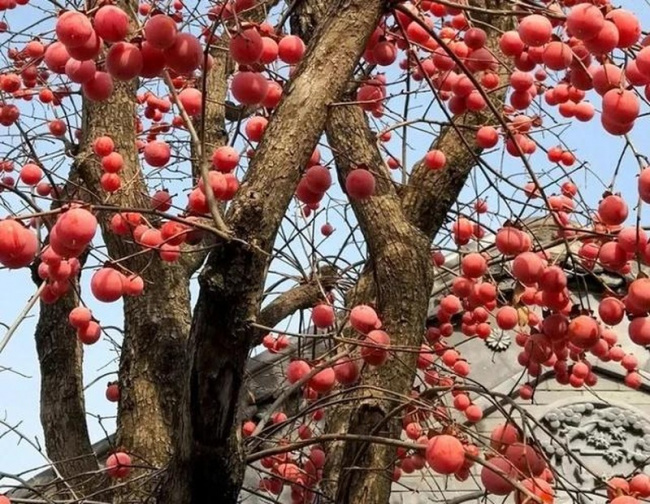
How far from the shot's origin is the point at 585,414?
462 cm

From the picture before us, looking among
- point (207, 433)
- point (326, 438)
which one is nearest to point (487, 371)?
point (326, 438)

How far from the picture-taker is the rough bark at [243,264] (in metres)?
1.73

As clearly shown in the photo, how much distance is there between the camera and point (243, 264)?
172 centimetres

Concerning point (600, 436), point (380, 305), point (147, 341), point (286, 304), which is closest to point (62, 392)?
point (147, 341)

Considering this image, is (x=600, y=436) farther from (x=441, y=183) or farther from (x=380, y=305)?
(x=380, y=305)

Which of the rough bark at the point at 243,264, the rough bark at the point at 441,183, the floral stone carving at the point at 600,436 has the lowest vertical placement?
the rough bark at the point at 243,264

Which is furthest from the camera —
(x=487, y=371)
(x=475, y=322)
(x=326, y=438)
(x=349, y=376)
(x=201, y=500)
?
(x=487, y=371)

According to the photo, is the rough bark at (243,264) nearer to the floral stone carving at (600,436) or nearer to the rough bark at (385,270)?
the rough bark at (385,270)

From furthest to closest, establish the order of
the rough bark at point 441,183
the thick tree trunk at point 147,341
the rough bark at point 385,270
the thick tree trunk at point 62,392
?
1. the thick tree trunk at point 62,392
2. the rough bark at point 441,183
3. the thick tree trunk at point 147,341
4. the rough bark at point 385,270

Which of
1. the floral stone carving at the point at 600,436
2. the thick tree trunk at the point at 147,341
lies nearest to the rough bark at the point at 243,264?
the thick tree trunk at the point at 147,341

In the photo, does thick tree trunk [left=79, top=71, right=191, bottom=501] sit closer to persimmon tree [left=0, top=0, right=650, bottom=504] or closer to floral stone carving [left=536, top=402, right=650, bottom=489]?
persimmon tree [left=0, top=0, right=650, bottom=504]

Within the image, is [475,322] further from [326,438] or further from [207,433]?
[207,433]

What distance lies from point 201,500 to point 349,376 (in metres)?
0.59

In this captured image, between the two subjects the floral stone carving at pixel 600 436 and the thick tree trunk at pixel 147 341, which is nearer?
the thick tree trunk at pixel 147 341
